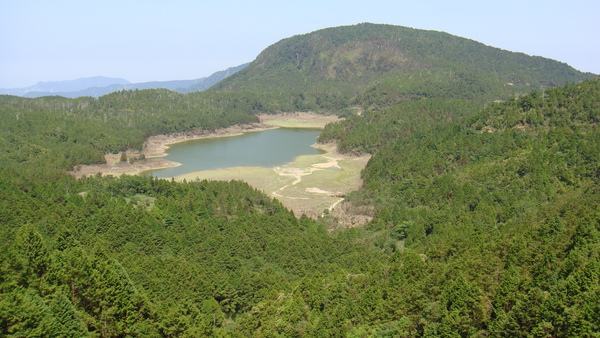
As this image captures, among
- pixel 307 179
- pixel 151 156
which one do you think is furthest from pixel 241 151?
pixel 307 179

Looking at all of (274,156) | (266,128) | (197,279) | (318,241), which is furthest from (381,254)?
(266,128)

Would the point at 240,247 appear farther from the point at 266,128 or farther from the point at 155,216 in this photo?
the point at 266,128

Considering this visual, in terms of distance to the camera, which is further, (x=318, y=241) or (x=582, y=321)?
(x=318, y=241)

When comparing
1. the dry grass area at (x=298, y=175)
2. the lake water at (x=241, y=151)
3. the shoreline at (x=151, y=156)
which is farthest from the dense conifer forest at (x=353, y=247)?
the lake water at (x=241, y=151)

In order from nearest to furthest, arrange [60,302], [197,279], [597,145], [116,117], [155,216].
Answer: [60,302] < [197,279] < [155,216] < [597,145] < [116,117]

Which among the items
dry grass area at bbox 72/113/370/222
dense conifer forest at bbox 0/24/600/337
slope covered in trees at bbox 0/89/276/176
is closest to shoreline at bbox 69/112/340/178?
dry grass area at bbox 72/113/370/222

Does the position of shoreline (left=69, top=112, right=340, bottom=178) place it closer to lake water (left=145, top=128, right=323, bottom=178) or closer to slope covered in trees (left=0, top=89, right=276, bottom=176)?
slope covered in trees (left=0, top=89, right=276, bottom=176)
